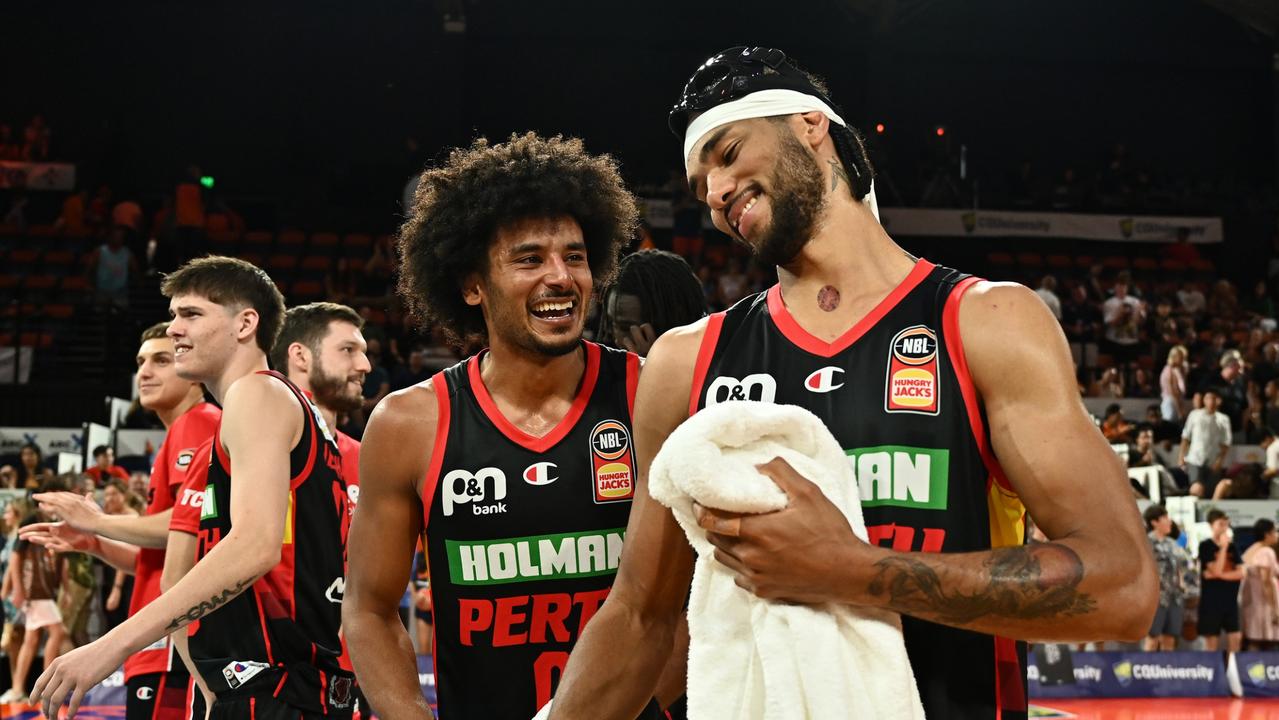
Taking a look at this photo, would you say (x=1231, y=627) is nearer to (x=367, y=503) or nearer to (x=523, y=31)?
(x=367, y=503)

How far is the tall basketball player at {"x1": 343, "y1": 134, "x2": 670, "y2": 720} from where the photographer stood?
3006mm

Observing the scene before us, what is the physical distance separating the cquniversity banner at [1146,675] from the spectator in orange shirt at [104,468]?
8.33 m

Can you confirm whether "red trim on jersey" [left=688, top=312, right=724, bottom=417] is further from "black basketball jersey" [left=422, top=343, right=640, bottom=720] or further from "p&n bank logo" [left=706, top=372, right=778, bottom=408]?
"black basketball jersey" [left=422, top=343, right=640, bottom=720]

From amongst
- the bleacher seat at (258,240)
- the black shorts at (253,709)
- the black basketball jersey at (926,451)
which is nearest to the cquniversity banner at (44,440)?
the bleacher seat at (258,240)

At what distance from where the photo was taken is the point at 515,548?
303 centimetres

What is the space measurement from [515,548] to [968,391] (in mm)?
1306

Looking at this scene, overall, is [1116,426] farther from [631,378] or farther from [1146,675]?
[631,378]

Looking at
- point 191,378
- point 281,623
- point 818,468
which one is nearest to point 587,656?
point 818,468

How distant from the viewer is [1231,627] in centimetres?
1272

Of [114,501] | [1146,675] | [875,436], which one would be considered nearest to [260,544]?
[875,436]

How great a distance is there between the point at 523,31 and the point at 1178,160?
12350mm

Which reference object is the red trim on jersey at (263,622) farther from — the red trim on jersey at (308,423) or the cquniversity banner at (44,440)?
the cquniversity banner at (44,440)

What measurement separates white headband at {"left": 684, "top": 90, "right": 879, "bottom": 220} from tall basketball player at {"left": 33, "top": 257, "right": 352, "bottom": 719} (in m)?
1.96

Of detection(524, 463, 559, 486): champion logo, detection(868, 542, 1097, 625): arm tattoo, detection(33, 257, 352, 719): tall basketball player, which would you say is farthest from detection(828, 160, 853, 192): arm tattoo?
detection(33, 257, 352, 719): tall basketball player
